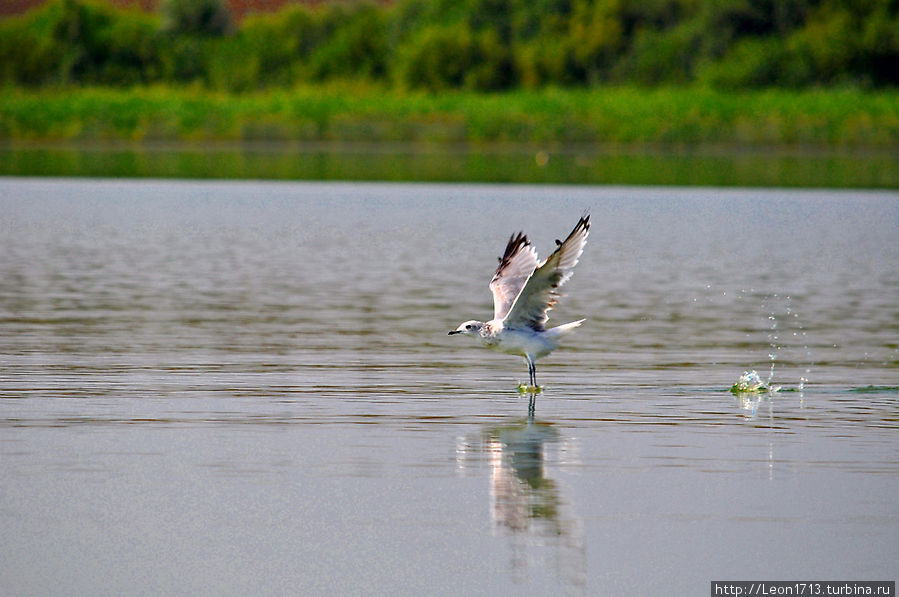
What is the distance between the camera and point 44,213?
108 feet

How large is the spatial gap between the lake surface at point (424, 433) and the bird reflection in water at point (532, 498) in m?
0.02

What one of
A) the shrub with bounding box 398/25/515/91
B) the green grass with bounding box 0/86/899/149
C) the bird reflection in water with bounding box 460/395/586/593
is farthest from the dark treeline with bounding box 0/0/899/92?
the bird reflection in water with bounding box 460/395/586/593

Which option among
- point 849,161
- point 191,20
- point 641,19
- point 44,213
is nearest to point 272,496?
point 44,213

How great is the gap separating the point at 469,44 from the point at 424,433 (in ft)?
241

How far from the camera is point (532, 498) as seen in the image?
29.5 feet

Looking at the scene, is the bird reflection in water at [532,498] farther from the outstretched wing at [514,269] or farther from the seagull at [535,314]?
the outstretched wing at [514,269]

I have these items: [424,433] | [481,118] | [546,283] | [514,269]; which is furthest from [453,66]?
[424,433]

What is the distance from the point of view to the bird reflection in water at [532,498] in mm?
7867

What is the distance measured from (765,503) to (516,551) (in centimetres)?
163

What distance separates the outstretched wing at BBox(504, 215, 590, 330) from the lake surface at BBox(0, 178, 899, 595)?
578mm

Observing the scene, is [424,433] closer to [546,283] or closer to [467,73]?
[546,283]

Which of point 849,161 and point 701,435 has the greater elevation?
point 849,161

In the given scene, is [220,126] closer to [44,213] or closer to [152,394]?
[44,213]

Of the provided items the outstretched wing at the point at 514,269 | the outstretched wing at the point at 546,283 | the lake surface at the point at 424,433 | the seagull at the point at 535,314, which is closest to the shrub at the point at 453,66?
the lake surface at the point at 424,433
